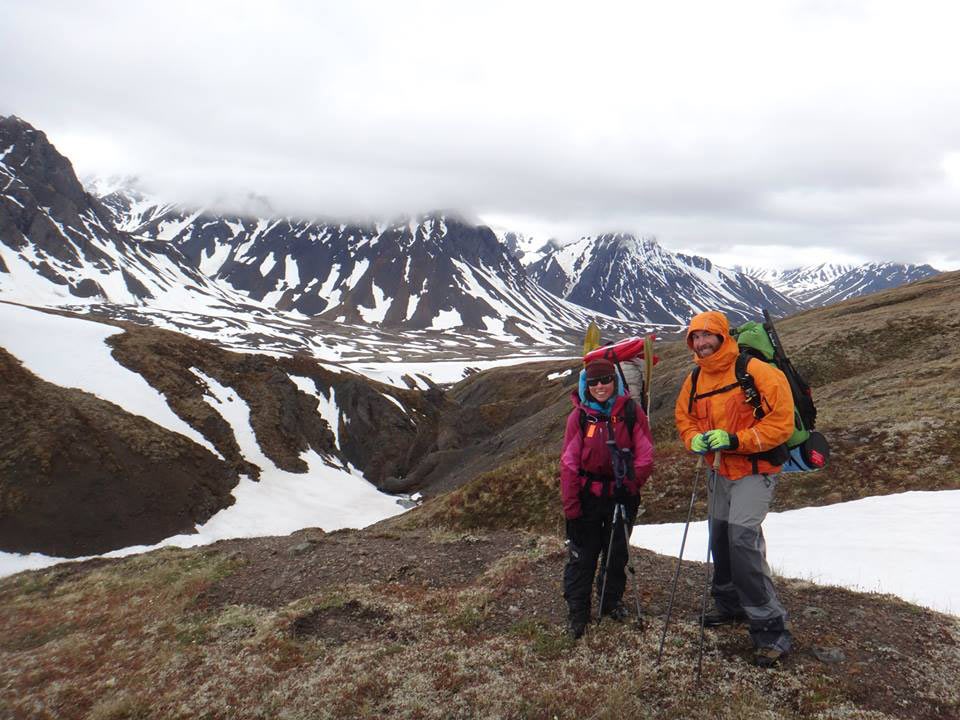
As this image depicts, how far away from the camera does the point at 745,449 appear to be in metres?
7.21

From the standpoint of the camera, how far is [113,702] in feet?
27.3

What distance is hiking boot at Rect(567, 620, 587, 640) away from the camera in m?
8.45

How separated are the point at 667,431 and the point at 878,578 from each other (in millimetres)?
22390

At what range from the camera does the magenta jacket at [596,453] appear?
8.23 m

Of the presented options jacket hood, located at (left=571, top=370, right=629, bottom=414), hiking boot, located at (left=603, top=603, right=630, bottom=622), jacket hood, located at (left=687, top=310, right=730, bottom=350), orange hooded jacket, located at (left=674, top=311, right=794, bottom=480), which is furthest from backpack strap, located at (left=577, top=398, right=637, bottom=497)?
hiking boot, located at (left=603, top=603, right=630, bottom=622)

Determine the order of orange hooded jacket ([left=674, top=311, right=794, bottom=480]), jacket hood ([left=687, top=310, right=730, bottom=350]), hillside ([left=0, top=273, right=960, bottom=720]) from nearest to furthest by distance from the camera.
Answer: hillside ([left=0, top=273, right=960, bottom=720]) < orange hooded jacket ([left=674, top=311, right=794, bottom=480]) < jacket hood ([left=687, top=310, right=730, bottom=350])

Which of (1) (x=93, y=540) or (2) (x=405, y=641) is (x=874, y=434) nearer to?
(2) (x=405, y=641)

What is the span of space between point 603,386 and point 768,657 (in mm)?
4156

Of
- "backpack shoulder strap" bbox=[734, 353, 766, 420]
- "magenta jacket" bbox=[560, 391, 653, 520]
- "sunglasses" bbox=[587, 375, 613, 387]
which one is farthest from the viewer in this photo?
Result: "magenta jacket" bbox=[560, 391, 653, 520]

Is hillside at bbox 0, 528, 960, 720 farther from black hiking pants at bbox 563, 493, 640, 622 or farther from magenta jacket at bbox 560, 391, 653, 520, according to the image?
magenta jacket at bbox 560, 391, 653, 520

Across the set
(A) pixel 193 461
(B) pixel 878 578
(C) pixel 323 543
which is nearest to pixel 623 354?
(B) pixel 878 578

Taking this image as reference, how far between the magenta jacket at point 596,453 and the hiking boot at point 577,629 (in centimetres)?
165

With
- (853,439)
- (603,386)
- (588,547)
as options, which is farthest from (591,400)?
(853,439)

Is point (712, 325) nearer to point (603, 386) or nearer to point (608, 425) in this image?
point (603, 386)
